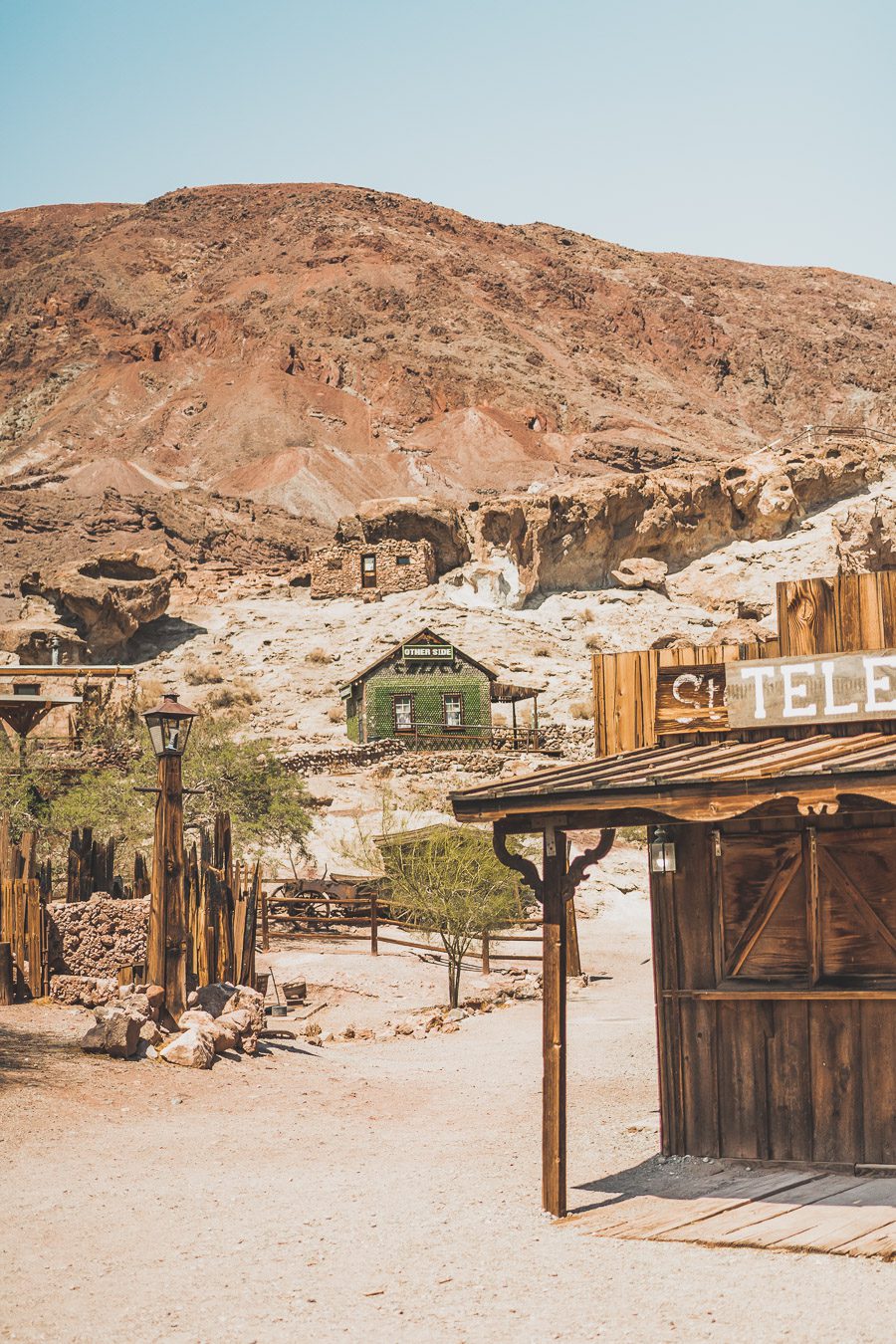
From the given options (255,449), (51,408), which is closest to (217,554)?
(255,449)

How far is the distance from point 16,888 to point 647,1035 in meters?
7.48

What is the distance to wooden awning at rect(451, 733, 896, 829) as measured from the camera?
7254 millimetres

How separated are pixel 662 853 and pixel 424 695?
128ft

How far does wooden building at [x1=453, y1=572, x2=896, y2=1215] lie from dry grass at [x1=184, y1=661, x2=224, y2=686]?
47997 mm

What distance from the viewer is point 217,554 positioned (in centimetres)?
8212

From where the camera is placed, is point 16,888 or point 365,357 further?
point 365,357

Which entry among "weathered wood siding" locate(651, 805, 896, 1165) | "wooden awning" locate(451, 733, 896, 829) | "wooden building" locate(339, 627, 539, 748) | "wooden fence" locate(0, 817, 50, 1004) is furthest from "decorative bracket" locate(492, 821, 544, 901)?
"wooden building" locate(339, 627, 539, 748)

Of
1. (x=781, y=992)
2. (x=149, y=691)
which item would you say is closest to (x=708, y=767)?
(x=781, y=992)

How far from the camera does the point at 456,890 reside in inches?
878

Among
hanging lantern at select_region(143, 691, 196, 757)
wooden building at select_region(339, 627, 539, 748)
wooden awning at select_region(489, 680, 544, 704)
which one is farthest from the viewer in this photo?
wooden awning at select_region(489, 680, 544, 704)

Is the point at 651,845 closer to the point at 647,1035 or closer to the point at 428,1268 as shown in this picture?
the point at 428,1268

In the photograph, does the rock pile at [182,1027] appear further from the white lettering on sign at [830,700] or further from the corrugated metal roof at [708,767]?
the white lettering on sign at [830,700]

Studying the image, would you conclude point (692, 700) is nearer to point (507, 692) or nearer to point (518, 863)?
Answer: point (518, 863)

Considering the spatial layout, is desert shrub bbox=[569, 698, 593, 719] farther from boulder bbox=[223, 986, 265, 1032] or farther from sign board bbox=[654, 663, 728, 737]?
sign board bbox=[654, 663, 728, 737]
